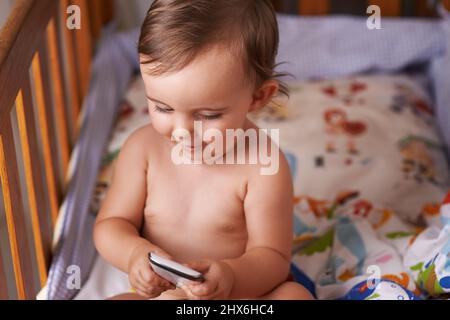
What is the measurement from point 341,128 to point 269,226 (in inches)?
30.8

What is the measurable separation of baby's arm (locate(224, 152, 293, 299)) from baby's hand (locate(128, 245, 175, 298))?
16cm

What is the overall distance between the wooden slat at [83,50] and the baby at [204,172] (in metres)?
0.75

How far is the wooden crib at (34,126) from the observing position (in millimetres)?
1207

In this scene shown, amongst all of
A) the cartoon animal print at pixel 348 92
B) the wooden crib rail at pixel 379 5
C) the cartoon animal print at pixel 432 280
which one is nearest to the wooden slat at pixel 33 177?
the cartoon animal print at pixel 432 280

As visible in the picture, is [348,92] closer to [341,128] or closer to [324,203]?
[341,128]

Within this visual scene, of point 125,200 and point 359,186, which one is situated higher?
point 125,200

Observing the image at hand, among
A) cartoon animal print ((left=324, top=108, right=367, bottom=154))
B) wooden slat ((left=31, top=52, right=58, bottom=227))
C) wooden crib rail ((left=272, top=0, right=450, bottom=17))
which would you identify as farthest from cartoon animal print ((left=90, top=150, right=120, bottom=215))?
wooden crib rail ((left=272, top=0, right=450, bottom=17))

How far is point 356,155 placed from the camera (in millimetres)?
1882

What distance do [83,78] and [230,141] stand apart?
0.93 m

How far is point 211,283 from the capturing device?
3.52 ft

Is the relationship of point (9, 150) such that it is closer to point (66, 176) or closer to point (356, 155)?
point (66, 176)

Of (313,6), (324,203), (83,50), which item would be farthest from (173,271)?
(313,6)

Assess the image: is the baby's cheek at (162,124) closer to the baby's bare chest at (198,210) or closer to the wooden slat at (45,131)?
the baby's bare chest at (198,210)

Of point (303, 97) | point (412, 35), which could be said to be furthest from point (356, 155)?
point (412, 35)
